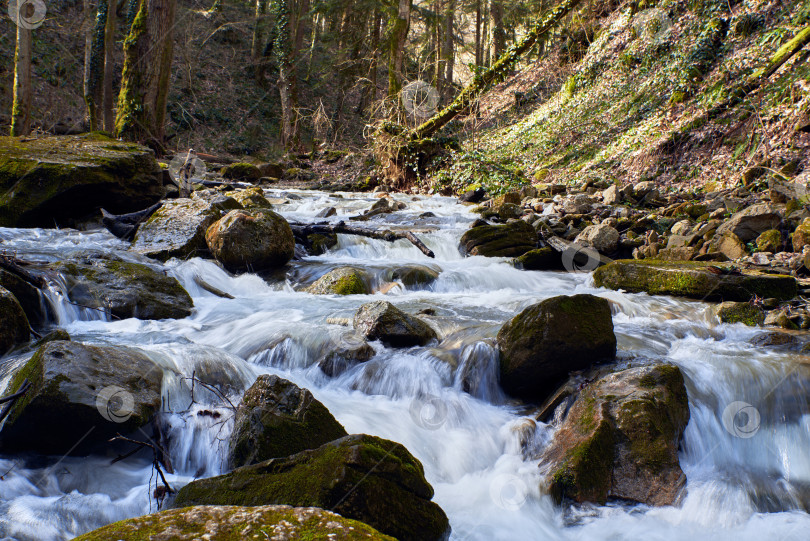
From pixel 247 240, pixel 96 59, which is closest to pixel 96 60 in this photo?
pixel 96 59

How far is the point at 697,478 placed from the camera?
11.0 feet

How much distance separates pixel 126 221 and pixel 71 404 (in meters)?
6.82

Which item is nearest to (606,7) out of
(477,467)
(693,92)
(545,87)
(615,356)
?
(545,87)

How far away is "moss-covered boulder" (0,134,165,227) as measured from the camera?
8.09 m

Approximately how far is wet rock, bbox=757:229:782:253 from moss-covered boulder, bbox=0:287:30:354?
8608mm

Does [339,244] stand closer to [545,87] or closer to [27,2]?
[545,87]

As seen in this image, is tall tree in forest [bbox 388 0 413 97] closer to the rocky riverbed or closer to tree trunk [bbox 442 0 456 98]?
tree trunk [bbox 442 0 456 98]

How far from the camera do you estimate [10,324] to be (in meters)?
3.90

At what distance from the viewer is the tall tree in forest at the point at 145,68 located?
12.4 metres

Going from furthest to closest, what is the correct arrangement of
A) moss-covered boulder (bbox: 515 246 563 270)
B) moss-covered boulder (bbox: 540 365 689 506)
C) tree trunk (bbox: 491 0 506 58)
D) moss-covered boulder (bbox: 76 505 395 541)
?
tree trunk (bbox: 491 0 506 58)
moss-covered boulder (bbox: 515 246 563 270)
moss-covered boulder (bbox: 540 365 689 506)
moss-covered boulder (bbox: 76 505 395 541)

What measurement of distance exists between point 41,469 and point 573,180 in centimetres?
1379

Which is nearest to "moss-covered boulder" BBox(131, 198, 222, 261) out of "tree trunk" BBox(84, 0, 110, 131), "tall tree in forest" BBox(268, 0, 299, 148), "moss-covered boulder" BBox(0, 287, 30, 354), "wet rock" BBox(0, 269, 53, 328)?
"wet rock" BBox(0, 269, 53, 328)

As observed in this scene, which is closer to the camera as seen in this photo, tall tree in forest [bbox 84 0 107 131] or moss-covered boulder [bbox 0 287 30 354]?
moss-covered boulder [bbox 0 287 30 354]

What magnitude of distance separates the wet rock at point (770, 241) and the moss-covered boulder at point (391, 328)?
5218mm
